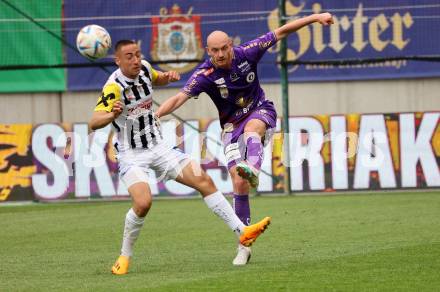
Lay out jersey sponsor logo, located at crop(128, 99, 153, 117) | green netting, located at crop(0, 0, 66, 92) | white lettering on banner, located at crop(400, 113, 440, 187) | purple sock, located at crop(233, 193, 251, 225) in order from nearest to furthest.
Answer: jersey sponsor logo, located at crop(128, 99, 153, 117)
purple sock, located at crop(233, 193, 251, 225)
white lettering on banner, located at crop(400, 113, 440, 187)
green netting, located at crop(0, 0, 66, 92)

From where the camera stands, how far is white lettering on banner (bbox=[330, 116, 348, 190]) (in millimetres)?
22312

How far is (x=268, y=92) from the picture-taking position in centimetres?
2453

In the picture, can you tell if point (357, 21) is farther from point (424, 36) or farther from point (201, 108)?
point (201, 108)

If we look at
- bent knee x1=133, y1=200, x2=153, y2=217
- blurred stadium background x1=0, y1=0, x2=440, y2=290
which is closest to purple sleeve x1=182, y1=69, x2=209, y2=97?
bent knee x1=133, y1=200, x2=153, y2=217

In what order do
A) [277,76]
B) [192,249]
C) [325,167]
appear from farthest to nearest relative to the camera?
[277,76], [325,167], [192,249]

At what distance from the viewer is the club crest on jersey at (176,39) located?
78.0 ft

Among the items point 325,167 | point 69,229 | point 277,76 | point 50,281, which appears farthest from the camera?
point 277,76

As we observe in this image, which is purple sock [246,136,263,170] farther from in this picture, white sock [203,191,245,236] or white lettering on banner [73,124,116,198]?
white lettering on banner [73,124,116,198]

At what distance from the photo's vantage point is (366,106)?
977 inches

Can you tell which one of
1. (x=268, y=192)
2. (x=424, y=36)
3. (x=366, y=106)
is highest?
(x=424, y=36)

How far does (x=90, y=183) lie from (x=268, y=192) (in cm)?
388

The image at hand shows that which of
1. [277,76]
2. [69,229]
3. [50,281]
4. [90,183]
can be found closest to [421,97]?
[277,76]

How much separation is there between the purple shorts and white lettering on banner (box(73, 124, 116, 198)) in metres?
11.4

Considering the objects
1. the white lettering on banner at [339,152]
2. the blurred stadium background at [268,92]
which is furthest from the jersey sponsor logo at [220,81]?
the white lettering on banner at [339,152]
